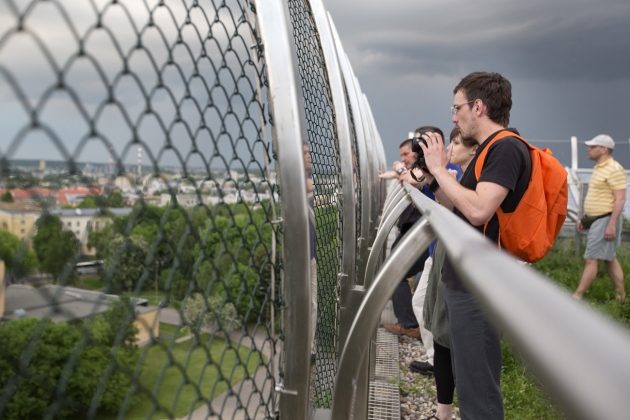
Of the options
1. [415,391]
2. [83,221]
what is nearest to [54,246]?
[83,221]

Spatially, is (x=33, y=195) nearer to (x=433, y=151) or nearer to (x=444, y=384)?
(x=433, y=151)

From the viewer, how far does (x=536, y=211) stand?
91.9 inches

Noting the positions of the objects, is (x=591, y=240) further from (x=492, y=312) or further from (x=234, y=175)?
(x=492, y=312)

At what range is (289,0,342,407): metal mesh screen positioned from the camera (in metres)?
2.14

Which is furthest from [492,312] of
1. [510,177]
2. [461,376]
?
[461,376]

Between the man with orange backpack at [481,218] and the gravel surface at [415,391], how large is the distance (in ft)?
5.57

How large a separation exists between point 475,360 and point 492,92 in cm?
122

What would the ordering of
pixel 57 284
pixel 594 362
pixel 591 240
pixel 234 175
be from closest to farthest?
1. pixel 594 362
2. pixel 57 284
3. pixel 234 175
4. pixel 591 240

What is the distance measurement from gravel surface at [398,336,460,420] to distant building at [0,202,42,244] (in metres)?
3.77

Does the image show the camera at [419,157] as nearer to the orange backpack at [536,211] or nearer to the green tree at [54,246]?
the orange backpack at [536,211]

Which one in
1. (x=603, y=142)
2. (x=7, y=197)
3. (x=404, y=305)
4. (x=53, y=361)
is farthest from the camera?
(x=603, y=142)

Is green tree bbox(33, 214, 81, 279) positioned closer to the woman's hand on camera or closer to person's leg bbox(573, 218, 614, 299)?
the woman's hand on camera

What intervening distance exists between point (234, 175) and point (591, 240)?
6.08 metres

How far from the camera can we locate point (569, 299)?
0.36 meters
